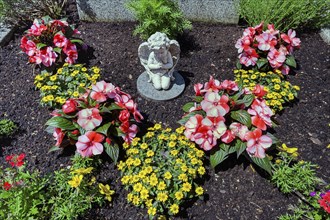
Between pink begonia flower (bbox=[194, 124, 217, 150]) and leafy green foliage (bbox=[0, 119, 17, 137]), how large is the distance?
180 cm

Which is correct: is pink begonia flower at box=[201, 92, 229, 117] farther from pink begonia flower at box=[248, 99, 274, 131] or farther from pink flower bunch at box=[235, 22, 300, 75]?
pink flower bunch at box=[235, 22, 300, 75]

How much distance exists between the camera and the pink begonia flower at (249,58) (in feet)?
12.1

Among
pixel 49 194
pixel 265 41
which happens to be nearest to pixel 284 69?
pixel 265 41

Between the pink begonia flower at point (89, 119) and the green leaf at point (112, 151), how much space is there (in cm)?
22

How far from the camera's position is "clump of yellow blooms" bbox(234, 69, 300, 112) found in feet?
11.2

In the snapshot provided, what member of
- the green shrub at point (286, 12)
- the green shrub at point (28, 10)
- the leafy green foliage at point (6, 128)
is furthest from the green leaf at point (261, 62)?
the green shrub at point (28, 10)

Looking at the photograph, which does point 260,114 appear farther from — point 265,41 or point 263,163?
point 265,41

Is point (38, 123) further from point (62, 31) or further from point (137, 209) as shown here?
point (137, 209)

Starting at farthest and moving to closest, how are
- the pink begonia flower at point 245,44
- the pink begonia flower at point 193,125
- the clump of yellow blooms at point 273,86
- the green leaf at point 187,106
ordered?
the pink begonia flower at point 245,44, the clump of yellow blooms at point 273,86, the green leaf at point 187,106, the pink begonia flower at point 193,125

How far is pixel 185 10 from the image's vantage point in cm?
448

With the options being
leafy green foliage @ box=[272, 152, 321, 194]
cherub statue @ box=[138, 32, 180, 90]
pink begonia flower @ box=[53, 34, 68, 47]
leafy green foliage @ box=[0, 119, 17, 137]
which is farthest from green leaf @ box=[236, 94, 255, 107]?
leafy green foliage @ box=[0, 119, 17, 137]

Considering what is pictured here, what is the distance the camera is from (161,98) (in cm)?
355

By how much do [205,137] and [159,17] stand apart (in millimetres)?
1613

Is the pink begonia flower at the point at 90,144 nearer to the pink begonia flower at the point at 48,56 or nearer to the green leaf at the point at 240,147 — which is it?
the green leaf at the point at 240,147
